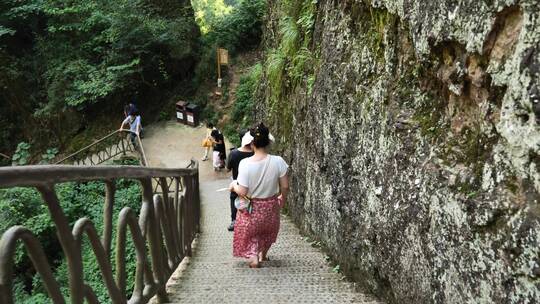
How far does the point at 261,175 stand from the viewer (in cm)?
475

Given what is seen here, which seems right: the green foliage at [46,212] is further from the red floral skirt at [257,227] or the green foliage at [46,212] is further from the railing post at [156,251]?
the railing post at [156,251]

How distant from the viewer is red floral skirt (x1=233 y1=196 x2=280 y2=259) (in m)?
4.88

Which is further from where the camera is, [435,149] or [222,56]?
[222,56]

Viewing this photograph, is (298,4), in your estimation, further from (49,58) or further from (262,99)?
(49,58)

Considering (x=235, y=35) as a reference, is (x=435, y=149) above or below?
below

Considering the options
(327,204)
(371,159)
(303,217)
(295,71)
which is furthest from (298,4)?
(371,159)

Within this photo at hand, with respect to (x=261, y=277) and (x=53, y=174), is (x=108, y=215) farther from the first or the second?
(x=261, y=277)

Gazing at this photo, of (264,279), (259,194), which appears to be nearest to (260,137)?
(259,194)

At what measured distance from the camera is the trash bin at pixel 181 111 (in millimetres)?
19789

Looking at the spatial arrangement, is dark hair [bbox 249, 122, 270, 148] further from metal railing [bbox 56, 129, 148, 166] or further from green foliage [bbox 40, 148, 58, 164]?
metal railing [bbox 56, 129, 148, 166]

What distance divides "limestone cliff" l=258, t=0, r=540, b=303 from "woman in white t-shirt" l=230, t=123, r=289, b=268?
0.76 metres

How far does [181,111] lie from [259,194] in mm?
15698

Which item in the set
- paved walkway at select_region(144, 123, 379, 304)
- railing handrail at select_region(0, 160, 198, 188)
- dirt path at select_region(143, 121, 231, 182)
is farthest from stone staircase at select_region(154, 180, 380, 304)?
dirt path at select_region(143, 121, 231, 182)

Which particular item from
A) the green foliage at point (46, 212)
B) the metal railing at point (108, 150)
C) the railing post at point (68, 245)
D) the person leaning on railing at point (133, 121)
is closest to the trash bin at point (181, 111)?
the metal railing at point (108, 150)
